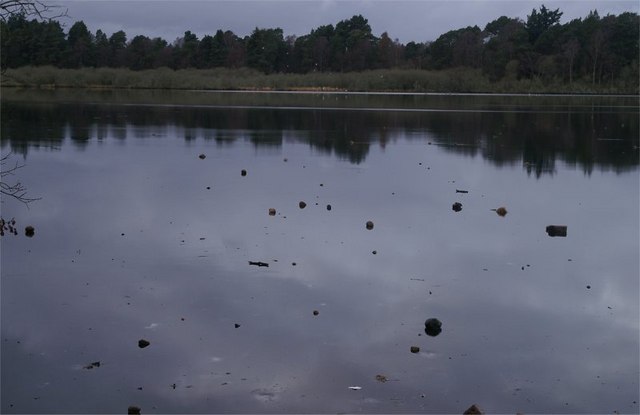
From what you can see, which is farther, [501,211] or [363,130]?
[363,130]

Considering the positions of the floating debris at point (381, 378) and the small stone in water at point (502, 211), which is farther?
the small stone in water at point (502, 211)

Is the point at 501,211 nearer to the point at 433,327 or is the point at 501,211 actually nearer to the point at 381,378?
the point at 433,327

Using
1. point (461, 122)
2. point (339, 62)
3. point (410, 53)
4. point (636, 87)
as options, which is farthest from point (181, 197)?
point (410, 53)

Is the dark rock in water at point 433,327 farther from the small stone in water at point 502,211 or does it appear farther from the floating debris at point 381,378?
the small stone in water at point 502,211

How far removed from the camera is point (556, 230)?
38.3ft

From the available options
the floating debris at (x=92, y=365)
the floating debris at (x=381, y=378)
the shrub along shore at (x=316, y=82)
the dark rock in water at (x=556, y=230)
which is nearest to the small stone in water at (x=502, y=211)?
the dark rock in water at (x=556, y=230)

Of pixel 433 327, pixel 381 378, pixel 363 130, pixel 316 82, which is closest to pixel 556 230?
pixel 433 327

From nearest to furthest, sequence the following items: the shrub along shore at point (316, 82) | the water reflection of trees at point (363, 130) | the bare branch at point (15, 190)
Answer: the bare branch at point (15, 190) → the water reflection of trees at point (363, 130) → the shrub along shore at point (316, 82)

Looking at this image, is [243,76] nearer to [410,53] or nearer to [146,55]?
[146,55]

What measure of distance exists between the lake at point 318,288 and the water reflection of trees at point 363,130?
323 cm

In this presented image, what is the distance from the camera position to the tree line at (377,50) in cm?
8488

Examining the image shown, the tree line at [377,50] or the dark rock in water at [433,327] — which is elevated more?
the tree line at [377,50]

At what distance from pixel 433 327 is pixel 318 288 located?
1591 millimetres

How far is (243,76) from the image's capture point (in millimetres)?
94500
